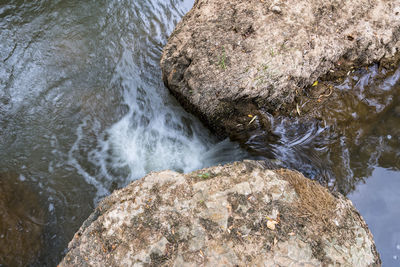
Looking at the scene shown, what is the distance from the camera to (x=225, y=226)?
2.50 metres

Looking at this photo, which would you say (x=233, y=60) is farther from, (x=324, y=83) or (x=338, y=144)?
(x=338, y=144)

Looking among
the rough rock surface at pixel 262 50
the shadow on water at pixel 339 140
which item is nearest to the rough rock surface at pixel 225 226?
the shadow on water at pixel 339 140

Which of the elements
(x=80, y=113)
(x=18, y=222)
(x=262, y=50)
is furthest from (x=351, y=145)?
(x=18, y=222)

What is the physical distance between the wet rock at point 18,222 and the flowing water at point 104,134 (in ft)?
0.04

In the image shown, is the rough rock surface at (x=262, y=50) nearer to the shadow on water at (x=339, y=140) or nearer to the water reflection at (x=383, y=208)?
the shadow on water at (x=339, y=140)

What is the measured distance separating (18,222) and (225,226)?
8.75ft

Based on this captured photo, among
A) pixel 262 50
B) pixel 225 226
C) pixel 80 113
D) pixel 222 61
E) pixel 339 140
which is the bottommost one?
pixel 339 140

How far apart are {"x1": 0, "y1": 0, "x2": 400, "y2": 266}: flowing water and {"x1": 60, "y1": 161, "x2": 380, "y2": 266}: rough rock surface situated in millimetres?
1188

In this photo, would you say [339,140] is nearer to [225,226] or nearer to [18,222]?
[225,226]

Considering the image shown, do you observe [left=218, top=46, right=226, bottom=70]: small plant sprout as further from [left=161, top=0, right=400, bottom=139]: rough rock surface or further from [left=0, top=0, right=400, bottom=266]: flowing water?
[left=0, top=0, right=400, bottom=266]: flowing water

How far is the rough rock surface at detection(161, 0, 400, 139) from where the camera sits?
3.45m

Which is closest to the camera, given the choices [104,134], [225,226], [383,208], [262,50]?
[225,226]

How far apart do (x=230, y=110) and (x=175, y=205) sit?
5.19 feet

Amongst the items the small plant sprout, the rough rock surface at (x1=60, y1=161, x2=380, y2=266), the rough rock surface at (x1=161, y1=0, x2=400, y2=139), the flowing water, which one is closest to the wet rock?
the flowing water
